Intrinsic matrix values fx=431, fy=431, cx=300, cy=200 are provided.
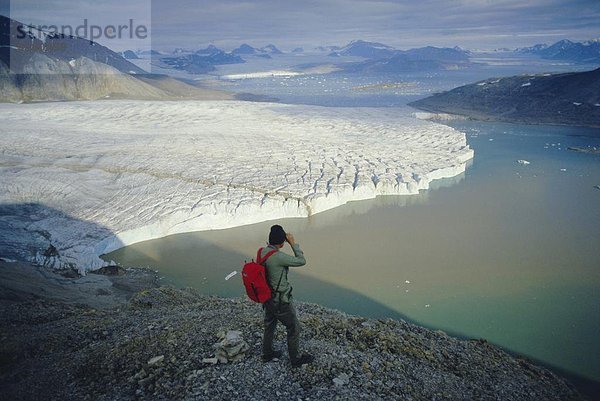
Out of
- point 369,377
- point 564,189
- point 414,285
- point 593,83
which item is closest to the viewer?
point 369,377

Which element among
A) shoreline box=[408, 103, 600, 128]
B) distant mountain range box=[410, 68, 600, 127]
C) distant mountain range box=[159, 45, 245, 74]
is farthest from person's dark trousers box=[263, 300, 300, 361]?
distant mountain range box=[159, 45, 245, 74]

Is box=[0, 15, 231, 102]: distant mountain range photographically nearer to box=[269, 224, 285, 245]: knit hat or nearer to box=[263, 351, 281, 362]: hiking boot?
box=[263, 351, 281, 362]: hiking boot

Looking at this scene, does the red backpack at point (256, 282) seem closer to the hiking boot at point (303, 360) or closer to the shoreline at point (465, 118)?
the hiking boot at point (303, 360)

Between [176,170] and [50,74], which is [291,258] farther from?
[50,74]

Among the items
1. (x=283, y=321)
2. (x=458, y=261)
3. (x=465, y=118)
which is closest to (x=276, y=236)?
(x=283, y=321)

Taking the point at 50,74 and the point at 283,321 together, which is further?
the point at 50,74

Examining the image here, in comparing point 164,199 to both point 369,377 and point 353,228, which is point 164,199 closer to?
point 353,228

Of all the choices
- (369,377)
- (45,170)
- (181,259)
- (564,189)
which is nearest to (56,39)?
(45,170)
